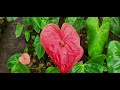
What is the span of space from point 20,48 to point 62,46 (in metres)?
0.49

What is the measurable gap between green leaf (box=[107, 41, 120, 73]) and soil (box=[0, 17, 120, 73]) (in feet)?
0.80

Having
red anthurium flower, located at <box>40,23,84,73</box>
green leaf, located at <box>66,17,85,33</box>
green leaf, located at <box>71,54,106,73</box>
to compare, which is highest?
green leaf, located at <box>66,17,85,33</box>

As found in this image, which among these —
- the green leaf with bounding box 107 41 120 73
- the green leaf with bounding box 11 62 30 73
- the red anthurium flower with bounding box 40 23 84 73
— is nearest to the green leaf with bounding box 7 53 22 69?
the green leaf with bounding box 11 62 30 73

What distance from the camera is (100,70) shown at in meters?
1.51

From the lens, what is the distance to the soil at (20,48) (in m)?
1.77

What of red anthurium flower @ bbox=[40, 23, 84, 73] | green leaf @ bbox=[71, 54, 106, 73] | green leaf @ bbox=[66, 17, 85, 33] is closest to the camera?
red anthurium flower @ bbox=[40, 23, 84, 73]

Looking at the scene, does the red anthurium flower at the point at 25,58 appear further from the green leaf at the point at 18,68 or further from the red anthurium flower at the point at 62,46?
the red anthurium flower at the point at 62,46

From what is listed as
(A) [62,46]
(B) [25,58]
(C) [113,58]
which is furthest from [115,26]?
(B) [25,58]

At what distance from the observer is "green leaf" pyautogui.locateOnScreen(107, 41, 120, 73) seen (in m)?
1.47

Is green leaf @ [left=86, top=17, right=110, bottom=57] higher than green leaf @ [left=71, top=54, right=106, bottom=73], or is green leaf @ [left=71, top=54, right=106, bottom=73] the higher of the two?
green leaf @ [left=86, top=17, right=110, bottom=57]

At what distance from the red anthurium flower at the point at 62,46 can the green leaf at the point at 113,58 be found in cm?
17

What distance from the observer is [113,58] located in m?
1.50

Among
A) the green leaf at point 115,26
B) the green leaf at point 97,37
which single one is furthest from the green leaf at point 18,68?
the green leaf at point 115,26

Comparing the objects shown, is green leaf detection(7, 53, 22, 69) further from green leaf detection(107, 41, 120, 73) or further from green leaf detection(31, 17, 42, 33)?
green leaf detection(107, 41, 120, 73)
